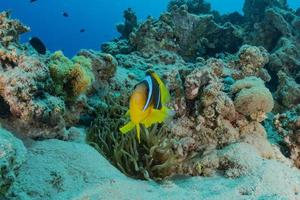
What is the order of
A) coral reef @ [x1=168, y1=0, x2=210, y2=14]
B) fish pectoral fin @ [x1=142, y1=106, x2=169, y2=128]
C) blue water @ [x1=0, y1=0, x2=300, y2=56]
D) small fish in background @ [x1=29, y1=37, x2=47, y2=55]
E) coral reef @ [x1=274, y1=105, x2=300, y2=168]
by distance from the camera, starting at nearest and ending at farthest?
fish pectoral fin @ [x1=142, y1=106, x2=169, y2=128]
coral reef @ [x1=274, y1=105, x2=300, y2=168]
small fish in background @ [x1=29, y1=37, x2=47, y2=55]
coral reef @ [x1=168, y1=0, x2=210, y2=14]
blue water @ [x1=0, y1=0, x2=300, y2=56]

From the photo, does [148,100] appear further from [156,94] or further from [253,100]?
[253,100]

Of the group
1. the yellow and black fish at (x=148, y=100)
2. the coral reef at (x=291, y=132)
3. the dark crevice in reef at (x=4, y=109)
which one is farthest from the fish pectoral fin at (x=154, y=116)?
the coral reef at (x=291, y=132)

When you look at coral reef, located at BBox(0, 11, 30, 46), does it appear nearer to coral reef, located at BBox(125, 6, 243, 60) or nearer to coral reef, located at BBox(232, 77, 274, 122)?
coral reef, located at BBox(232, 77, 274, 122)

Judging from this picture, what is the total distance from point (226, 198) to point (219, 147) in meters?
1.33

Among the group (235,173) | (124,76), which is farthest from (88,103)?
(235,173)

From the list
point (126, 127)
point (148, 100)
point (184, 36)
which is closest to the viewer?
point (148, 100)

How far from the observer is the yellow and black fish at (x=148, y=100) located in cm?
266

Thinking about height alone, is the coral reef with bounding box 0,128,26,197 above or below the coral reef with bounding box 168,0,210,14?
below

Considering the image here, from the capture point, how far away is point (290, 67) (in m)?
8.95

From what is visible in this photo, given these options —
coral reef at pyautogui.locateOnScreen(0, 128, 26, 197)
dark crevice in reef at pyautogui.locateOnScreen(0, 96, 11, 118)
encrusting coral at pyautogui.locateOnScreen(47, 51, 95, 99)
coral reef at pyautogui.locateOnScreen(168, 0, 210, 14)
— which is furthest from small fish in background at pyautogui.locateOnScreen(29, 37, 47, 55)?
coral reef at pyautogui.locateOnScreen(168, 0, 210, 14)

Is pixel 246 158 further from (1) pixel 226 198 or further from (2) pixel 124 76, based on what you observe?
(2) pixel 124 76

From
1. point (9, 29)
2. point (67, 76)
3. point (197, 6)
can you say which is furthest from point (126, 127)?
point (197, 6)

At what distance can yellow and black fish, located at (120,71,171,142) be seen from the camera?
2.66 meters

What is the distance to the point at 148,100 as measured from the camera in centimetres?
270
